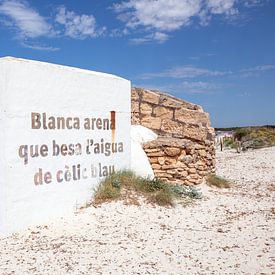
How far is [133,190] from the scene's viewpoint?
8.38m

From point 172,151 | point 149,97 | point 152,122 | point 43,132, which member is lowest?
point 172,151

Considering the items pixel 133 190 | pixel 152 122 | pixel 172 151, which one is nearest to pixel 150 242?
pixel 133 190

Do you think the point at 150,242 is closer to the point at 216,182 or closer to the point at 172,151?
the point at 172,151

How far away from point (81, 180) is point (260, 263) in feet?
12.2

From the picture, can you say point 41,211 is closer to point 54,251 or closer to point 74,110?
point 54,251

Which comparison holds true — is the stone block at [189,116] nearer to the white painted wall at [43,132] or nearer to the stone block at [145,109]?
the stone block at [145,109]

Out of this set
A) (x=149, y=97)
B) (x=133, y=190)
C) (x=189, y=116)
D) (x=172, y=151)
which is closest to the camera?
(x=133, y=190)

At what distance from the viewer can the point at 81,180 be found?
7.68 meters

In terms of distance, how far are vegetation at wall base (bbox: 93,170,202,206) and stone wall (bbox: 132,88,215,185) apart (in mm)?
1221

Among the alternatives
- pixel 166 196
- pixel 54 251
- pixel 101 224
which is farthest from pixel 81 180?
pixel 54 251

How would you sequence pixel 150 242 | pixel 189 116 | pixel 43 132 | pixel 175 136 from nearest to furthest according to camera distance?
pixel 150 242, pixel 43 132, pixel 175 136, pixel 189 116

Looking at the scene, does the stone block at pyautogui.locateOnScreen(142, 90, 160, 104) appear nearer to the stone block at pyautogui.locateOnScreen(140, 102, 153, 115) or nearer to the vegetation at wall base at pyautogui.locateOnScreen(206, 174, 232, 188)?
the stone block at pyautogui.locateOnScreen(140, 102, 153, 115)

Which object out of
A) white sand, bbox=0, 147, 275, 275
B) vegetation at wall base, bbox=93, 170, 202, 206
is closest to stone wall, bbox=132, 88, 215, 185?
vegetation at wall base, bbox=93, 170, 202, 206

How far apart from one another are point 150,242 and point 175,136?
18.5ft
